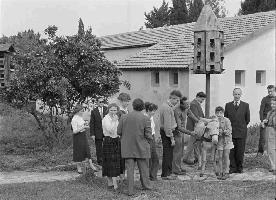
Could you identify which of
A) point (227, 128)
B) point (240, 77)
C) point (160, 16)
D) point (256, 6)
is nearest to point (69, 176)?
point (227, 128)

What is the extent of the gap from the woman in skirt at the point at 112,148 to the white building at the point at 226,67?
8.65 m

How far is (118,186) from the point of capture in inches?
342

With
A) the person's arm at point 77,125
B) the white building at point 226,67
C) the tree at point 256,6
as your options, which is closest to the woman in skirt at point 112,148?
the person's arm at point 77,125

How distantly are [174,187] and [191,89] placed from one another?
8.74m

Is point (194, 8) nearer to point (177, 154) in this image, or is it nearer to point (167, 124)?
point (177, 154)

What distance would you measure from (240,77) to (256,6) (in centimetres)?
1838

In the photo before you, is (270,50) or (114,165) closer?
(114,165)

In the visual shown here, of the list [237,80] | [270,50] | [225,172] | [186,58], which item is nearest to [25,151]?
[225,172]

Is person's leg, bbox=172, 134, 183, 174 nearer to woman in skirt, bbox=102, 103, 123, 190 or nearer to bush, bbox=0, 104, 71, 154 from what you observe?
woman in skirt, bbox=102, 103, 123, 190

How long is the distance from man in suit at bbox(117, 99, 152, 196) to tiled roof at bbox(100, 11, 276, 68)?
8.90 m

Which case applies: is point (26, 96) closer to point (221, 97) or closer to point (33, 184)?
point (33, 184)

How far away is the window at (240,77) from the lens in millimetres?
18219

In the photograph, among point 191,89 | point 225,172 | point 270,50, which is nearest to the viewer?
point 225,172

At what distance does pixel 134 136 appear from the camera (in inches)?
320
